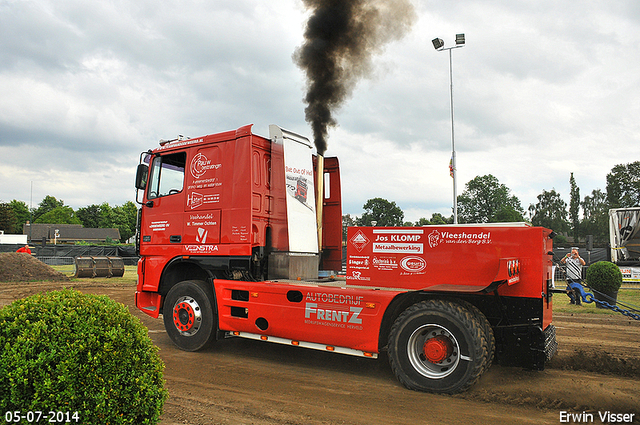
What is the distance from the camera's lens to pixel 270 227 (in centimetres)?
685

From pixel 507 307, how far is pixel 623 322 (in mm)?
7032

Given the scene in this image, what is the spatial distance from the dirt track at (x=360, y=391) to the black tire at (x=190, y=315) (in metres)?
0.24

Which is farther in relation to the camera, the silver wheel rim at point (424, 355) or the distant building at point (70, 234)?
the distant building at point (70, 234)

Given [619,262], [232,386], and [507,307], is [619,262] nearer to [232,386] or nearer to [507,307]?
[507,307]

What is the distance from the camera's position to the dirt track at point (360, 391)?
425 cm

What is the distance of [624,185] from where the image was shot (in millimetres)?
64812

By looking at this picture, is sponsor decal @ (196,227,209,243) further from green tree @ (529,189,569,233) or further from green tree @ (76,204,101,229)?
green tree @ (76,204,101,229)

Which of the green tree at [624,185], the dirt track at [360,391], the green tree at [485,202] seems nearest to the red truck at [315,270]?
the dirt track at [360,391]

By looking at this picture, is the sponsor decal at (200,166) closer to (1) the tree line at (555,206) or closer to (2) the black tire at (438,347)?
(2) the black tire at (438,347)

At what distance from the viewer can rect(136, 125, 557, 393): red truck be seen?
191 inches

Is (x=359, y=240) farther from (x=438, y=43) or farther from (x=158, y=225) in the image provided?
(x=438, y=43)

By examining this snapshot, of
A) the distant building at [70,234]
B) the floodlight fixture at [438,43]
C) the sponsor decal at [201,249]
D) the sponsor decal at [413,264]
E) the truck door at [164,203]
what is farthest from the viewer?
the distant building at [70,234]

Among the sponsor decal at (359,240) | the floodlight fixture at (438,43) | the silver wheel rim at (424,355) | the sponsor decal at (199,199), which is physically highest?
the floodlight fixture at (438,43)

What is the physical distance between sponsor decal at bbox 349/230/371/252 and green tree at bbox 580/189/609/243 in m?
73.9
